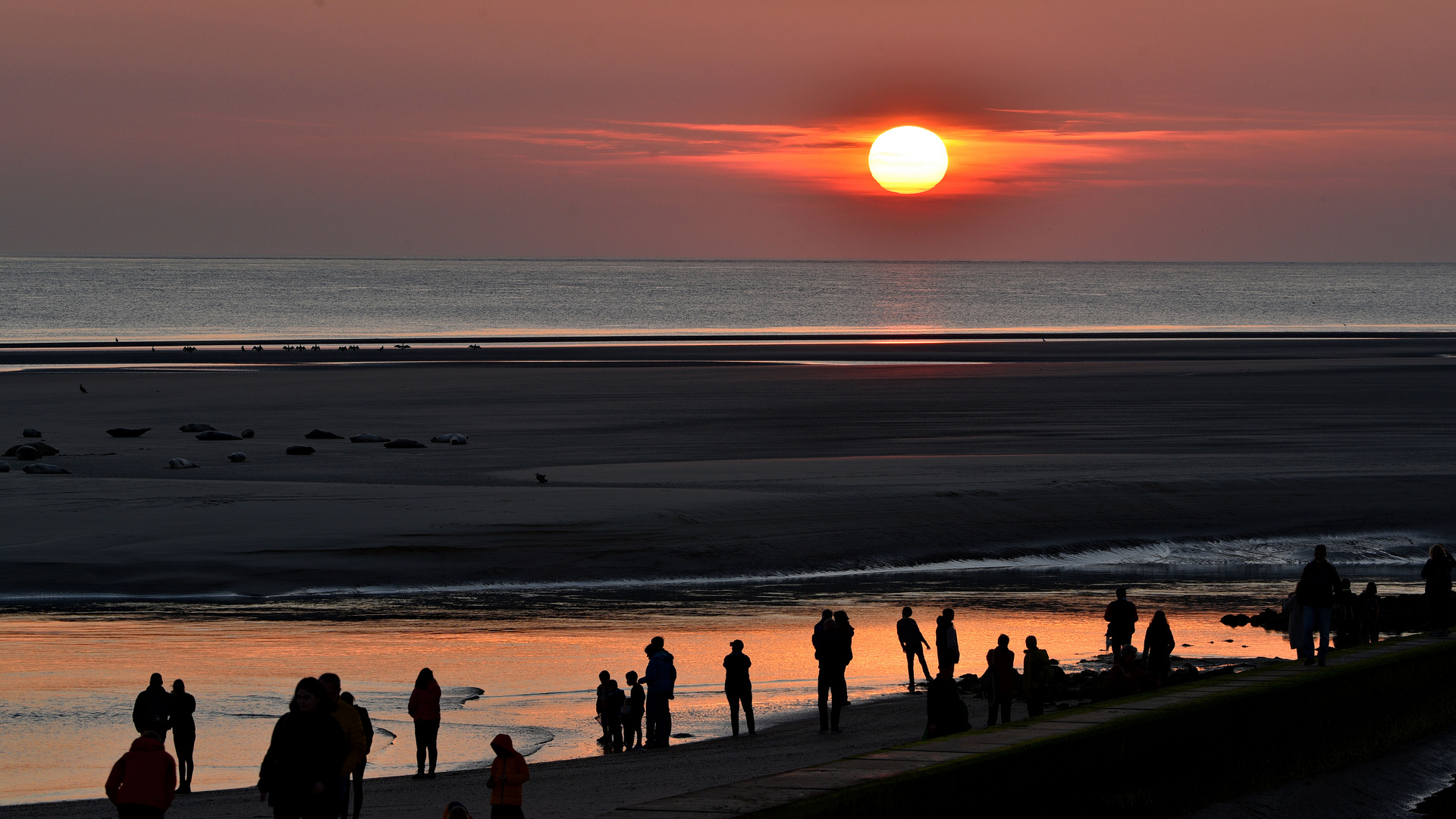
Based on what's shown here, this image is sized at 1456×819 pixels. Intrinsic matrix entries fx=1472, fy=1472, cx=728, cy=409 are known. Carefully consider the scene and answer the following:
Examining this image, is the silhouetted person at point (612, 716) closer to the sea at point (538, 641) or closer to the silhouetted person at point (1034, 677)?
the sea at point (538, 641)

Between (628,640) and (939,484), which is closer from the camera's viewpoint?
(628,640)

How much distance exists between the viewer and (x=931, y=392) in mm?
68188

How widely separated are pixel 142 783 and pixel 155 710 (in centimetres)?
589

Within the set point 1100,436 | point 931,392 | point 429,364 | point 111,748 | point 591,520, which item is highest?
point 429,364

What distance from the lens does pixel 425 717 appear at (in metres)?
16.5

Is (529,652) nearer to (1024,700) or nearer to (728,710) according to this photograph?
(728,710)

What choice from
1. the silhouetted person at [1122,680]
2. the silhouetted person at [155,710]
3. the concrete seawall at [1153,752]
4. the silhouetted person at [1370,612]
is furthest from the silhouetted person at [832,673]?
the silhouetted person at [1370,612]

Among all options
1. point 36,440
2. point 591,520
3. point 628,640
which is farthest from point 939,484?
point 36,440

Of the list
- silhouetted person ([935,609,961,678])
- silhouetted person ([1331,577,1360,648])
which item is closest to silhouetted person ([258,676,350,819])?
silhouetted person ([935,609,961,678])

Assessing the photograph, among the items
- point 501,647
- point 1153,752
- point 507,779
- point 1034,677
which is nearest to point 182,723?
point 507,779

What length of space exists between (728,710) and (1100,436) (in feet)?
109

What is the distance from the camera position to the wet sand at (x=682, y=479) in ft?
106

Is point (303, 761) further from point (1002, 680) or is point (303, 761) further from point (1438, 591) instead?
point (1438, 591)

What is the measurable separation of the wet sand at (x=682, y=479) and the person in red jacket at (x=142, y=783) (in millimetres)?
18734
